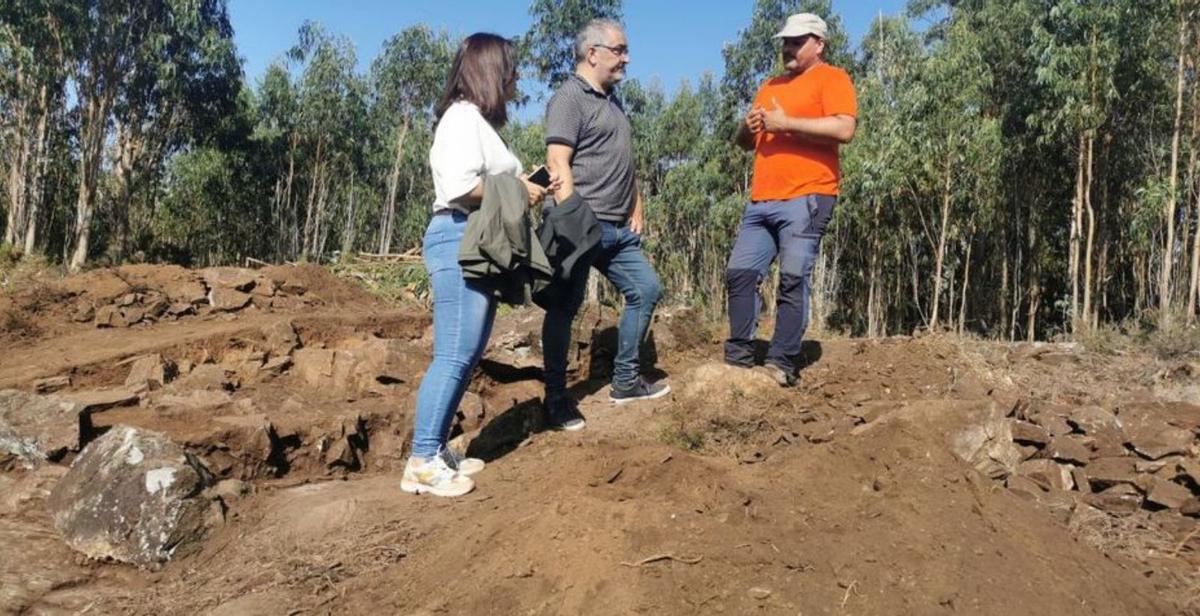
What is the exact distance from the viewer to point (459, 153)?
10.4 feet

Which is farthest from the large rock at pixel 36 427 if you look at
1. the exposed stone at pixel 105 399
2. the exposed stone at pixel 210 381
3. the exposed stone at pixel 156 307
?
the exposed stone at pixel 156 307

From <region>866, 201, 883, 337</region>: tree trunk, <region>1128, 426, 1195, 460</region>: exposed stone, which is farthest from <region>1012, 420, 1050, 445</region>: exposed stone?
<region>866, 201, 883, 337</region>: tree trunk

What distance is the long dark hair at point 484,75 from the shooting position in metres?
3.25

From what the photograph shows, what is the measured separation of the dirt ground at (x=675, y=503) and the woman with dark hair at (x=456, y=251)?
0.18 m

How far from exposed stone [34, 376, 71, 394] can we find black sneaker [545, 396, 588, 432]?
3.54m

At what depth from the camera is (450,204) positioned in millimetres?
3219

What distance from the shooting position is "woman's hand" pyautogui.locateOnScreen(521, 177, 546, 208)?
3.30 m

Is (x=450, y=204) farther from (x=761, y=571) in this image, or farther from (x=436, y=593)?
(x=761, y=571)

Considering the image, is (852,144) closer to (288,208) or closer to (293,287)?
(293,287)

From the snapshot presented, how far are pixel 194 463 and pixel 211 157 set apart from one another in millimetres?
20472

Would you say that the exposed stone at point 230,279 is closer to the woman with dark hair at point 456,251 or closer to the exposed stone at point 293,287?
the exposed stone at point 293,287

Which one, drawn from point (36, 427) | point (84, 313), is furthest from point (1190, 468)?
point (84, 313)

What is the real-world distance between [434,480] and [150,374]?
3.12 meters

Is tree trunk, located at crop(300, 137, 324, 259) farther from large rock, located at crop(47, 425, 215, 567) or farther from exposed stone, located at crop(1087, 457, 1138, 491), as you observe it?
exposed stone, located at crop(1087, 457, 1138, 491)
